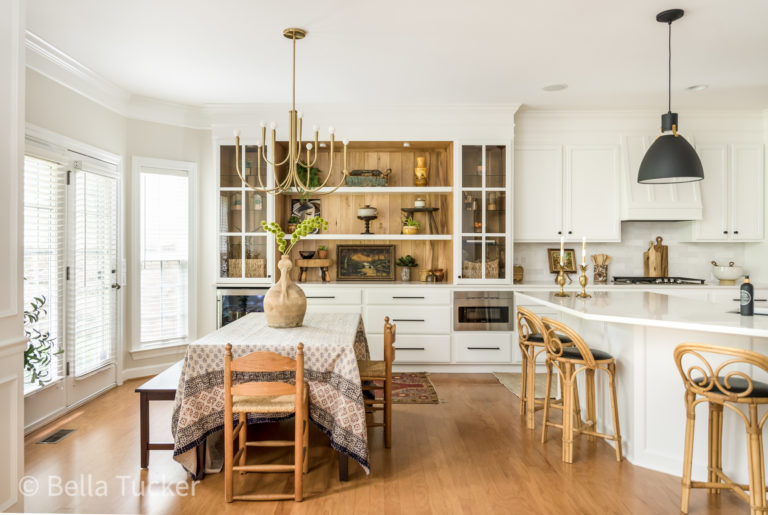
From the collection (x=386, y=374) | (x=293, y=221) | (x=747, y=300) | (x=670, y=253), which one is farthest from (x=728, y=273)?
(x=293, y=221)

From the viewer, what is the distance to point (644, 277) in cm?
529

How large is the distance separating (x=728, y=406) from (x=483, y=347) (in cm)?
288

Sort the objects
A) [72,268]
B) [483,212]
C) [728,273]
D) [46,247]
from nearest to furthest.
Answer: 1. [46,247]
2. [72,268]
3. [483,212]
4. [728,273]

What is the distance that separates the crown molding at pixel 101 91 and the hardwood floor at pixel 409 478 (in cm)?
246

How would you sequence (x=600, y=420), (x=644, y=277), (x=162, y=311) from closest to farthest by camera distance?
(x=600, y=420) < (x=162, y=311) < (x=644, y=277)

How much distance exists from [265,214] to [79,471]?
2.86m

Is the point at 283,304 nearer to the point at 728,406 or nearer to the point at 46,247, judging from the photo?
the point at 46,247

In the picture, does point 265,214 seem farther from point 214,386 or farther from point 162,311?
point 214,386

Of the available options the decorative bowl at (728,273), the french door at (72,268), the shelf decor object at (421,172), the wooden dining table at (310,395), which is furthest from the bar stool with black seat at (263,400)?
A: the decorative bowl at (728,273)

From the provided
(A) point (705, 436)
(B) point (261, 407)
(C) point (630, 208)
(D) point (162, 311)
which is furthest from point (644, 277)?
(D) point (162, 311)

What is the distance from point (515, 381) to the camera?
4680 mm

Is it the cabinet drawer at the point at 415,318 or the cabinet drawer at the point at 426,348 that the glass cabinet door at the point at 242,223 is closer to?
the cabinet drawer at the point at 415,318

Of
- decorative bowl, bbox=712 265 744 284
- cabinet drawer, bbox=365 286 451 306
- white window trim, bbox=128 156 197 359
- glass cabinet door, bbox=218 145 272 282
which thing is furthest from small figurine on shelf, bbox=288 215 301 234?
decorative bowl, bbox=712 265 744 284

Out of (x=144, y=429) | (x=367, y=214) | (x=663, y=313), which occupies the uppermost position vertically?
(x=367, y=214)
